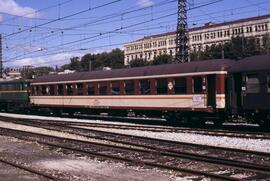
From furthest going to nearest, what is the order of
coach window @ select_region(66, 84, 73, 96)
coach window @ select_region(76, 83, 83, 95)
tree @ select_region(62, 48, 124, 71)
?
1. tree @ select_region(62, 48, 124, 71)
2. coach window @ select_region(66, 84, 73, 96)
3. coach window @ select_region(76, 83, 83, 95)

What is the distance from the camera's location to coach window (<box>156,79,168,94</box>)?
24406mm

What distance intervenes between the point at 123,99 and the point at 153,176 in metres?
16.9

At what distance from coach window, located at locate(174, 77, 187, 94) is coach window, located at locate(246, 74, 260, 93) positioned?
3.94 meters

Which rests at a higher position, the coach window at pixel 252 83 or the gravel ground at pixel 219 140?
the coach window at pixel 252 83

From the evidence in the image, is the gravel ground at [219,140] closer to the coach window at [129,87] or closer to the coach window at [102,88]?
the coach window at [129,87]

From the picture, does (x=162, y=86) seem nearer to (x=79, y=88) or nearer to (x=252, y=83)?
(x=252, y=83)

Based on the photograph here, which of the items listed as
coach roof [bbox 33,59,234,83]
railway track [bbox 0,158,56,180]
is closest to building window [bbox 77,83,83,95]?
coach roof [bbox 33,59,234,83]

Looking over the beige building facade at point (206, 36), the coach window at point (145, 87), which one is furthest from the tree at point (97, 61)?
the coach window at point (145, 87)

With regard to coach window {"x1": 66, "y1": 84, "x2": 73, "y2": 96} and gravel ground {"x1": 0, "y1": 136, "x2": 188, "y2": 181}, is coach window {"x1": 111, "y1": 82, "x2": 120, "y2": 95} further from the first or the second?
gravel ground {"x1": 0, "y1": 136, "x2": 188, "y2": 181}

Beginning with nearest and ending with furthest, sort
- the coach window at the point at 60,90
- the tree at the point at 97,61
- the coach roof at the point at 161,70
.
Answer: the coach roof at the point at 161,70, the coach window at the point at 60,90, the tree at the point at 97,61

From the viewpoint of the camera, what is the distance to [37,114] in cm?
4041

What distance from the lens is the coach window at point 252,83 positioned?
19.5 meters

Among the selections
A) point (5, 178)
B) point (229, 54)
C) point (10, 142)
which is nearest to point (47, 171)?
point (5, 178)

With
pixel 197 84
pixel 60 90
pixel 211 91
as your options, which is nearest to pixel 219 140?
pixel 211 91
